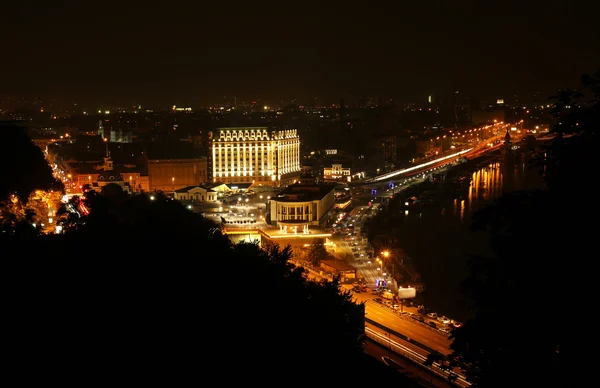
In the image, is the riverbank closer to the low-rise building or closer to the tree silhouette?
the low-rise building

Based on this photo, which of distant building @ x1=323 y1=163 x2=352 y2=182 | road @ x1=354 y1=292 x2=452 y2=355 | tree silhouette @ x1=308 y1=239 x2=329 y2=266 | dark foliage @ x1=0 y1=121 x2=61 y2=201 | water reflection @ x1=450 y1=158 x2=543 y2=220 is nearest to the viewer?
road @ x1=354 y1=292 x2=452 y2=355

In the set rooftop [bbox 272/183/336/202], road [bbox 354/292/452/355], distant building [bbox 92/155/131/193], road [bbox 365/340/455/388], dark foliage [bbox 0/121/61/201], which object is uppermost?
dark foliage [bbox 0/121/61/201]

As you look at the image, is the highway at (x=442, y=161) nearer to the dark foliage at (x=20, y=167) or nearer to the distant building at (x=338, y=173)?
the distant building at (x=338, y=173)

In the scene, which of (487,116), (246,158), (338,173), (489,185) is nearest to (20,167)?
(246,158)

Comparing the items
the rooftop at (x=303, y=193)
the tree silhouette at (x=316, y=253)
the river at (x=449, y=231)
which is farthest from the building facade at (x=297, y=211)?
the river at (x=449, y=231)

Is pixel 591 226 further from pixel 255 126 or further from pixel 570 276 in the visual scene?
pixel 255 126

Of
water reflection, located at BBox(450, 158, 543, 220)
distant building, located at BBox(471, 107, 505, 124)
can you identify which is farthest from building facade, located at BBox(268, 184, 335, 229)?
distant building, located at BBox(471, 107, 505, 124)
